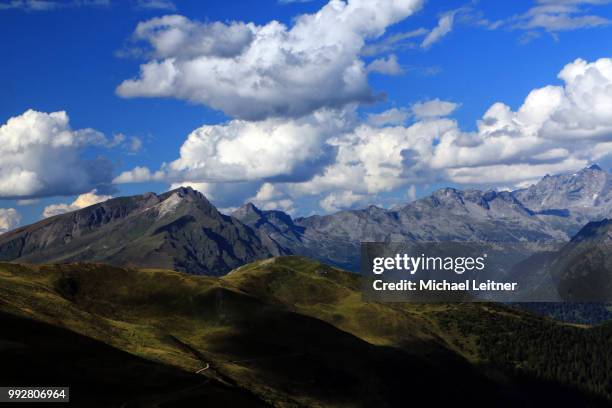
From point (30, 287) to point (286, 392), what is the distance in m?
83.2

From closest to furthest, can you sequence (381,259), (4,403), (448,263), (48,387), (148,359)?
(4,403) → (48,387) → (148,359) → (381,259) → (448,263)

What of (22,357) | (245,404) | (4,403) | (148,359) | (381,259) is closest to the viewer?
(4,403)

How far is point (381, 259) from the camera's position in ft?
568

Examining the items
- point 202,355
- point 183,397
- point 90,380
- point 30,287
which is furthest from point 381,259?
point 30,287

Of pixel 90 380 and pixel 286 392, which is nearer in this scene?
pixel 90 380

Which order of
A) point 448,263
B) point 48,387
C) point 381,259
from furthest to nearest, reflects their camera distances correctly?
point 448,263 → point 381,259 → point 48,387

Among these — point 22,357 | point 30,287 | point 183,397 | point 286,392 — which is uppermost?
point 30,287

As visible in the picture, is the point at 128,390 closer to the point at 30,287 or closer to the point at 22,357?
the point at 22,357

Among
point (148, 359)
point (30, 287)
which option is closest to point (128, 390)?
point (148, 359)

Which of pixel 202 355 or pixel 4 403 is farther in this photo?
pixel 202 355

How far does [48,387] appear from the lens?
95938 millimetres

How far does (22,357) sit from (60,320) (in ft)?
139

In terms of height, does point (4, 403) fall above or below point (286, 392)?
above

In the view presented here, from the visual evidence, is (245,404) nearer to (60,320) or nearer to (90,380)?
(90,380)
